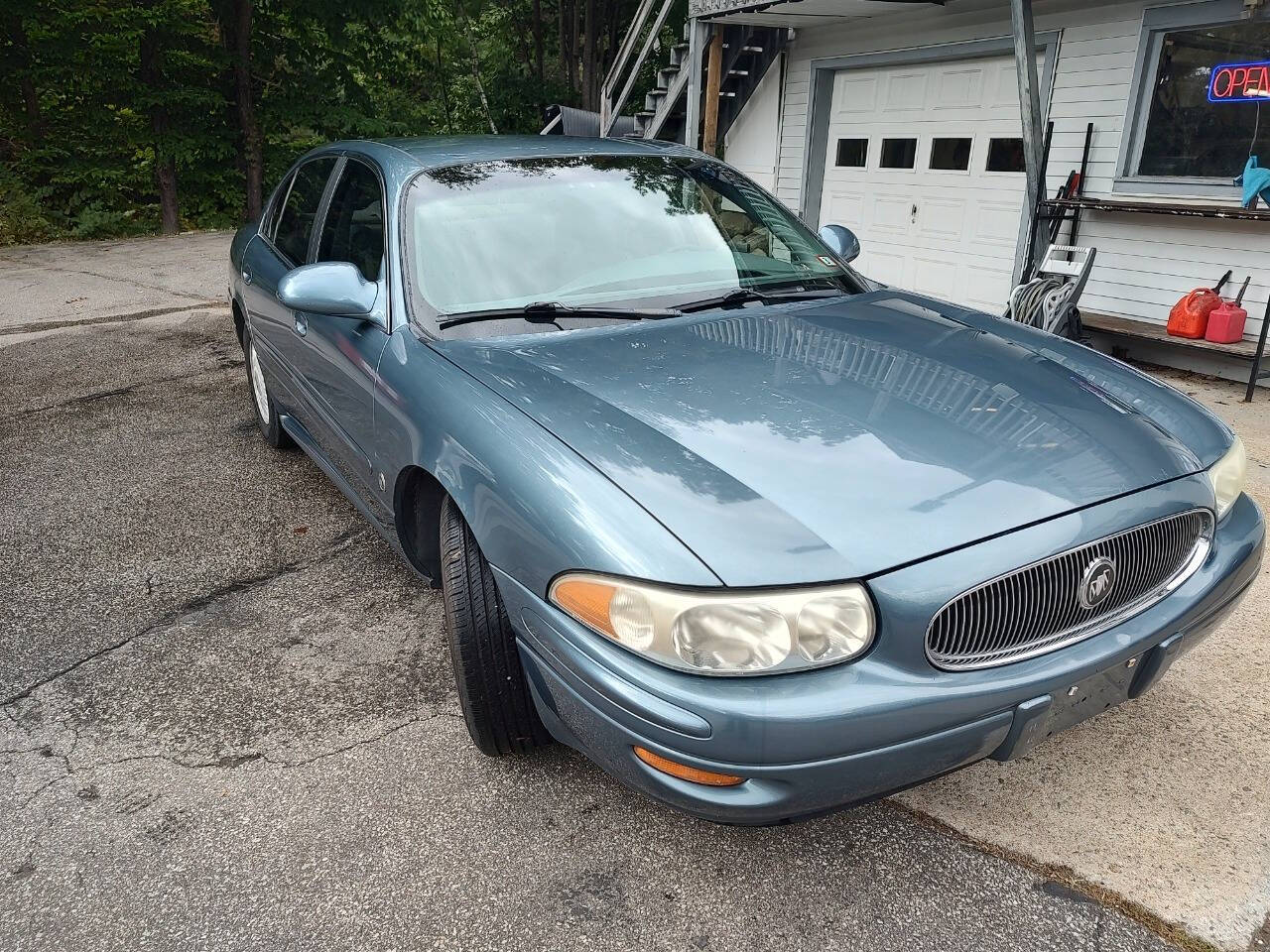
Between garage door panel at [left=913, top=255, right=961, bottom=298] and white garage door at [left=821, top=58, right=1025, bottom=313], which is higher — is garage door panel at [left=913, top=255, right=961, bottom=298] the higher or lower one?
the lower one

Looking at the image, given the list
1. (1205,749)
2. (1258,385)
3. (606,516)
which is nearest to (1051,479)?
(606,516)

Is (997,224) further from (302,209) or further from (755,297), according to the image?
(302,209)

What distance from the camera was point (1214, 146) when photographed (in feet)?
20.4

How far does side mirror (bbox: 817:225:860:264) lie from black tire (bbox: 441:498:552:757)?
2017mm

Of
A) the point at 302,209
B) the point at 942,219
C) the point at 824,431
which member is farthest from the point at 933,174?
the point at 824,431

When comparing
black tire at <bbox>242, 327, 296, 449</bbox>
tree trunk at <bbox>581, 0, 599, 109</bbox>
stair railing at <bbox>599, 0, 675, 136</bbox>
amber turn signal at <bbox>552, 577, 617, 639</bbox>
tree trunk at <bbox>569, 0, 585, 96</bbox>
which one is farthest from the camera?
tree trunk at <bbox>569, 0, 585, 96</bbox>

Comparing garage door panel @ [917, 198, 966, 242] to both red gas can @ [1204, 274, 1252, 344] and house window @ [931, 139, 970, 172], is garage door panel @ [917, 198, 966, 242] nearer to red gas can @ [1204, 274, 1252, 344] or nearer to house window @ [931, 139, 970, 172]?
house window @ [931, 139, 970, 172]

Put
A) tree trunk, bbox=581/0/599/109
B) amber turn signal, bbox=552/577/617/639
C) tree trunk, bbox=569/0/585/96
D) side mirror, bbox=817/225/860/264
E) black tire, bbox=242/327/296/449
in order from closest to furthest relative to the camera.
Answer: amber turn signal, bbox=552/577/617/639
side mirror, bbox=817/225/860/264
black tire, bbox=242/327/296/449
tree trunk, bbox=581/0/599/109
tree trunk, bbox=569/0/585/96

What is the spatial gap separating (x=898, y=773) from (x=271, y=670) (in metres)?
2.00

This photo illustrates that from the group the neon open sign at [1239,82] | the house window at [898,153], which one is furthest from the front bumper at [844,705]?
the house window at [898,153]

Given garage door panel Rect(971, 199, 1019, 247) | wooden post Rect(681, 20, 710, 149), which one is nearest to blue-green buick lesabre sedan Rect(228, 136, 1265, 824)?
garage door panel Rect(971, 199, 1019, 247)

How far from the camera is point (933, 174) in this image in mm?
8375

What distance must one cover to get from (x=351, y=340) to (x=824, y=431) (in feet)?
5.24

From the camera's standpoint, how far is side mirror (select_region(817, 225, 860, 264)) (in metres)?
3.63
